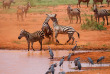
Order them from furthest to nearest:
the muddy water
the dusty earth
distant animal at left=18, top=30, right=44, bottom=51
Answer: the dusty earth → distant animal at left=18, top=30, right=44, bottom=51 → the muddy water

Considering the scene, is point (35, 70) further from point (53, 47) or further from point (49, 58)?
point (53, 47)

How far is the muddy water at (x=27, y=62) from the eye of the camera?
607 inches

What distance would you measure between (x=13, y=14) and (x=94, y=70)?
25.1 m

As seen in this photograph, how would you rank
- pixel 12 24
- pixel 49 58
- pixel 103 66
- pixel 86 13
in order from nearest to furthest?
pixel 103 66 < pixel 49 58 < pixel 12 24 < pixel 86 13

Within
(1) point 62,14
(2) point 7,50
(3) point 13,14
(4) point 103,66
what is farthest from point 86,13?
(4) point 103,66

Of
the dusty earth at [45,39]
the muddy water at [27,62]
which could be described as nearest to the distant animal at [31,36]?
the muddy water at [27,62]

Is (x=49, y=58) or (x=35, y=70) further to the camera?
(x=49, y=58)

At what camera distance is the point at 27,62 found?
17000mm

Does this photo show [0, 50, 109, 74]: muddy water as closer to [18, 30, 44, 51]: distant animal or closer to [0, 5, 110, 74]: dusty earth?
[18, 30, 44, 51]: distant animal

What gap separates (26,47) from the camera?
20.9m

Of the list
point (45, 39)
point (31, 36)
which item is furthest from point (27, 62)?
point (45, 39)

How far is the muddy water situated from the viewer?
15422 mm

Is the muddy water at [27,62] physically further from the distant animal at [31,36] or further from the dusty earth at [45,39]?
the dusty earth at [45,39]

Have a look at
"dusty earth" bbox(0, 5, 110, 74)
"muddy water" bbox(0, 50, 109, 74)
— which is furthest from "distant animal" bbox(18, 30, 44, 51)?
"dusty earth" bbox(0, 5, 110, 74)
